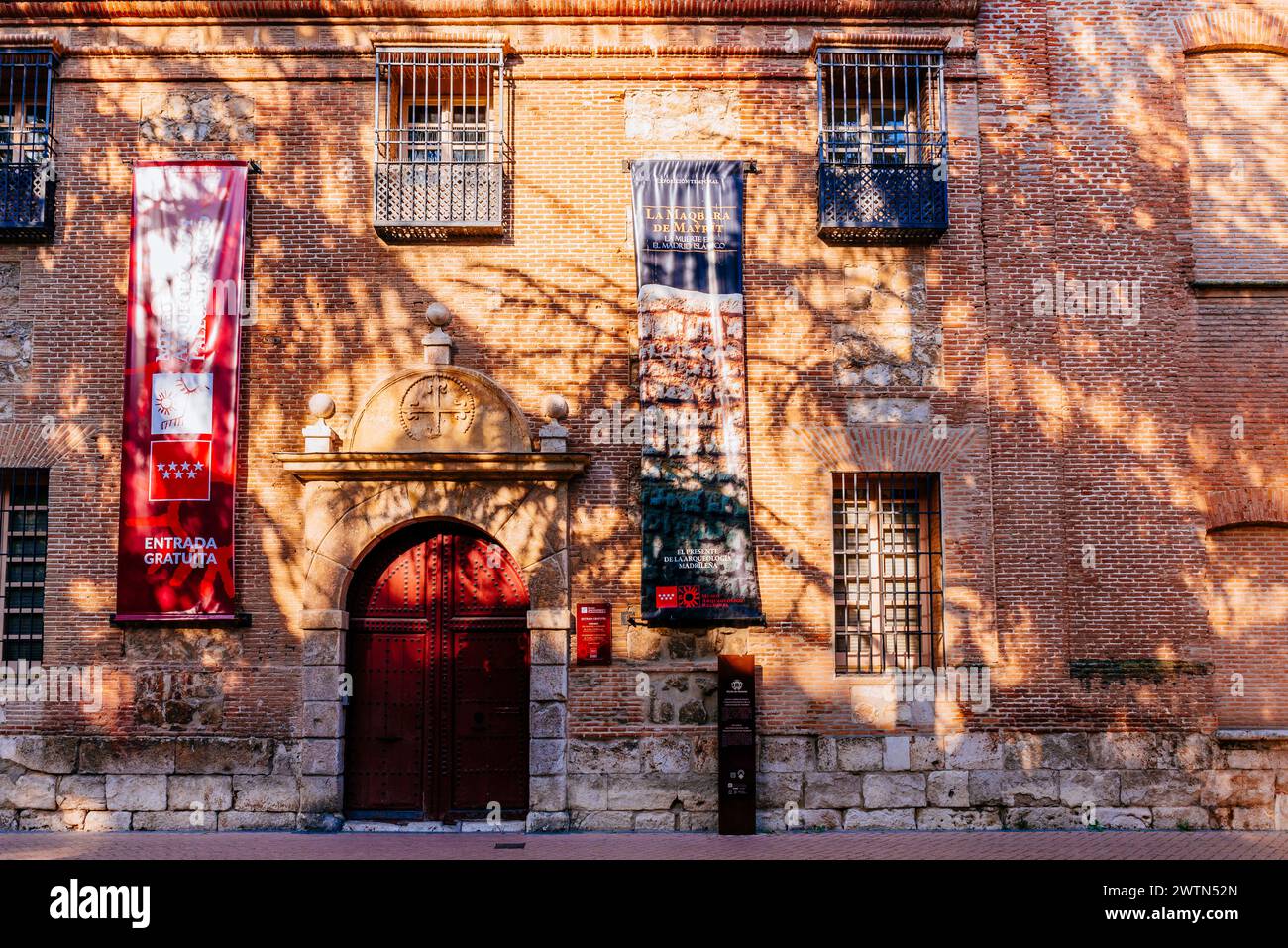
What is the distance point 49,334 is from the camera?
1284 centimetres

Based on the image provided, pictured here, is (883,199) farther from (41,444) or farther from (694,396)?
(41,444)

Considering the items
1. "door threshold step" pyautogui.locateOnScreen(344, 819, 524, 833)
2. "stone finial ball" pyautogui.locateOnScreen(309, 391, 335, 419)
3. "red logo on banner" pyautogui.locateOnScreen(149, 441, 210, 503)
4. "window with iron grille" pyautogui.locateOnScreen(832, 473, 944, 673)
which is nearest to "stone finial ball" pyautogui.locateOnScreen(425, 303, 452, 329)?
"stone finial ball" pyautogui.locateOnScreen(309, 391, 335, 419)

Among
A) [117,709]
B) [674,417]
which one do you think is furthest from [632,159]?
[117,709]

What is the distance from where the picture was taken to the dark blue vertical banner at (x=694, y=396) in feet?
40.7

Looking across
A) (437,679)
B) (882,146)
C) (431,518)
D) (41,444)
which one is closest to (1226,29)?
(882,146)

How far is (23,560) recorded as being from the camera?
1275 cm

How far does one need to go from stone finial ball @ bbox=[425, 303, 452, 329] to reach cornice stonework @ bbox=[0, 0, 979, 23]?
3.40m

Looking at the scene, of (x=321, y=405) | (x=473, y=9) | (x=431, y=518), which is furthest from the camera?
(x=473, y=9)

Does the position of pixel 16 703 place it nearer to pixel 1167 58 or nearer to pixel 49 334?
pixel 49 334

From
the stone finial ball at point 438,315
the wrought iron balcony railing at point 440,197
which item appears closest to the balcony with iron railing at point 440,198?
the wrought iron balcony railing at point 440,197

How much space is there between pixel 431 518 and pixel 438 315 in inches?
85.9

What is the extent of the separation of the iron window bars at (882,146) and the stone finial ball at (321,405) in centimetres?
569

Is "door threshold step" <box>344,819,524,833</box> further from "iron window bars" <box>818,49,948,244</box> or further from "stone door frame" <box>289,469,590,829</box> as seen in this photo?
"iron window bars" <box>818,49,948,244</box>

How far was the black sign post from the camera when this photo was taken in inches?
468
